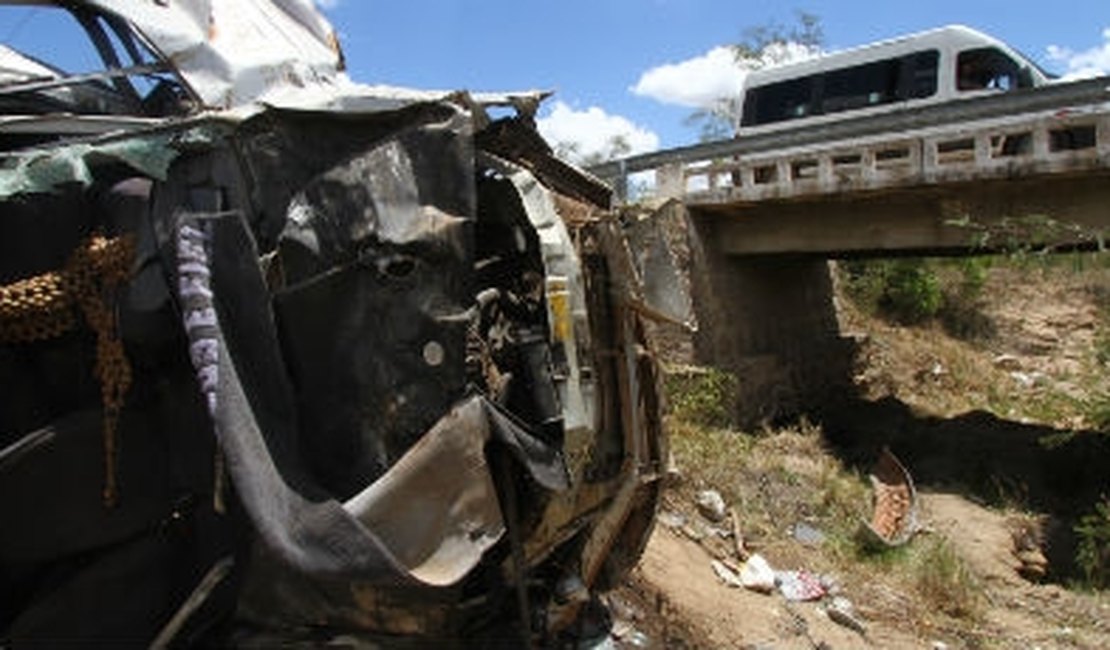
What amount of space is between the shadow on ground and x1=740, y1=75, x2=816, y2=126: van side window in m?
4.54

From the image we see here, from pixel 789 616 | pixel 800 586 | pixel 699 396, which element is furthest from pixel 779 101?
pixel 789 616

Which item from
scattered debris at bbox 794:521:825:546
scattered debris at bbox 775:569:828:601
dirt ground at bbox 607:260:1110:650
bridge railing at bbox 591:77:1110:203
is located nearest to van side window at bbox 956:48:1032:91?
bridge railing at bbox 591:77:1110:203

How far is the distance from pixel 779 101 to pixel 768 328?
3.61 meters

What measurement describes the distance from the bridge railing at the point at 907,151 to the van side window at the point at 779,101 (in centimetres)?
→ 235

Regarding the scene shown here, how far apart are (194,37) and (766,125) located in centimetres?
1323

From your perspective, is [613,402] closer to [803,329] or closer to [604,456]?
[604,456]

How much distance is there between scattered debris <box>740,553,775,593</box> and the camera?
720 centimetres

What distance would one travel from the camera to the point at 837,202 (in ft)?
44.0

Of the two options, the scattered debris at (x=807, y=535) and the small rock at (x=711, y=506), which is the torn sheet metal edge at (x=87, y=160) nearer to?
the small rock at (x=711, y=506)

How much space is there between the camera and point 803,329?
16.0 m

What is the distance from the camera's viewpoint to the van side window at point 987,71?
14.0 metres

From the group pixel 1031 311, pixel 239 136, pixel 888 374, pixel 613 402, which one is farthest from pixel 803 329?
pixel 239 136

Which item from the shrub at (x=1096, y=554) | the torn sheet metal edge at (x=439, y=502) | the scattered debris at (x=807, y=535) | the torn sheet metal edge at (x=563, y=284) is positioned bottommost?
the shrub at (x=1096, y=554)

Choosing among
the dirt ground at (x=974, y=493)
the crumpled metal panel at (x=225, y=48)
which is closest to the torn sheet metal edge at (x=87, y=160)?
the crumpled metal panel at (x=225, y=48)
